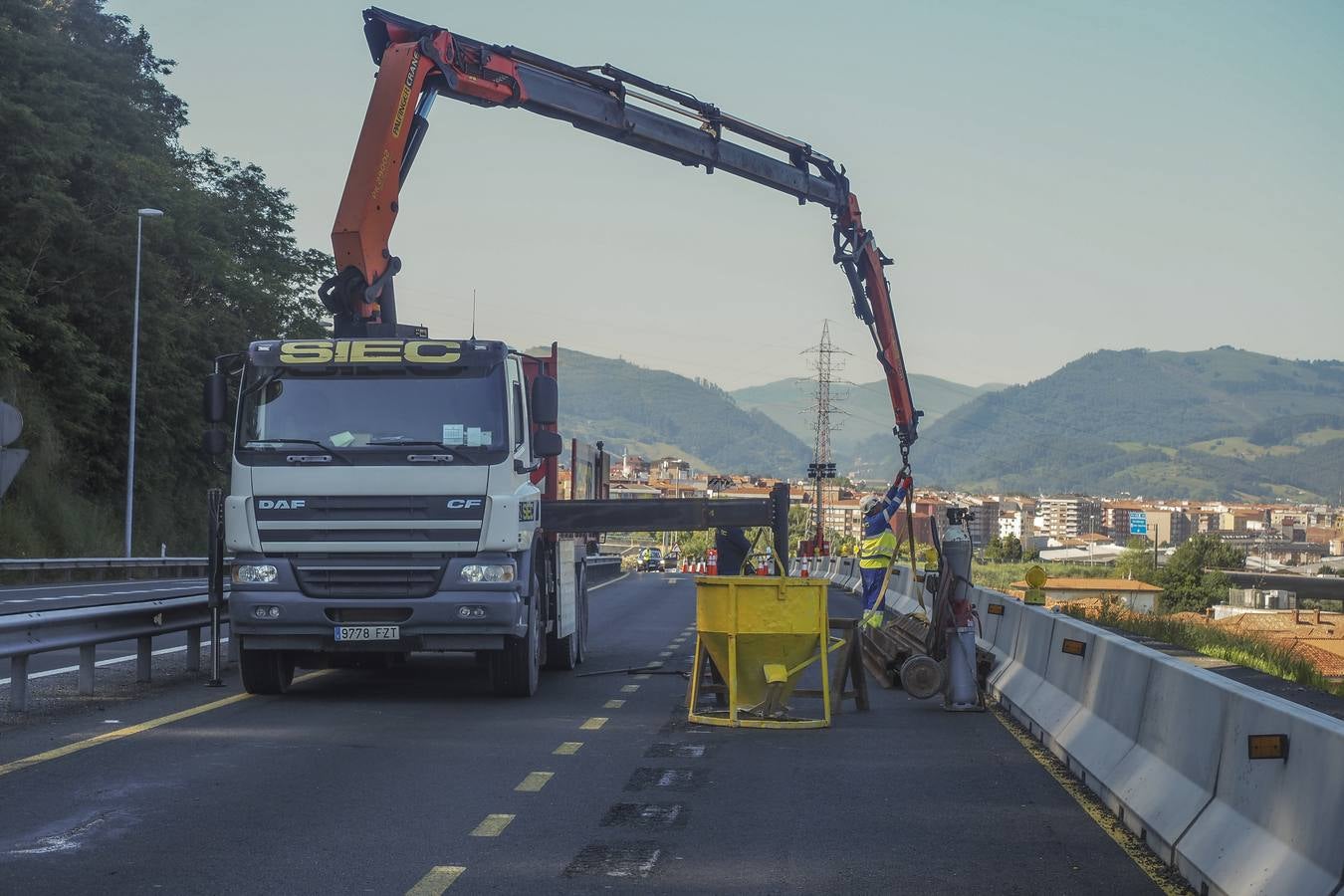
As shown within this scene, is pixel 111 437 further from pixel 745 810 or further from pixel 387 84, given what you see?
pixel 745 810

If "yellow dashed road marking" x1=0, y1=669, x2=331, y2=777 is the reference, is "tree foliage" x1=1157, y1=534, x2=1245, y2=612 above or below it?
below

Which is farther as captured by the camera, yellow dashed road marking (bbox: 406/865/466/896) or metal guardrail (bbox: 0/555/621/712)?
metal guardrail (bbox: 0/555/621/712)

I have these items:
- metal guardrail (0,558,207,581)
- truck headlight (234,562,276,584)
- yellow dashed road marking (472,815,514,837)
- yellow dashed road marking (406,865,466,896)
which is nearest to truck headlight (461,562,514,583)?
truck headlight (234,562,276,584)

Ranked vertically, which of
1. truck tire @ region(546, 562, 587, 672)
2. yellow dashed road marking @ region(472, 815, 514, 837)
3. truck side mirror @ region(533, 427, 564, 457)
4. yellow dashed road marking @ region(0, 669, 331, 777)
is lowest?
yellow dashed road marking @ region(472, 815, 514, 837)

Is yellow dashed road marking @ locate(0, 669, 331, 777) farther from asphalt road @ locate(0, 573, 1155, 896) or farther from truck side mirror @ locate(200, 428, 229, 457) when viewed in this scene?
truck side mirror @ locate(200, 428, 229, 457)

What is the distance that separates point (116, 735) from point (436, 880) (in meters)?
5.01

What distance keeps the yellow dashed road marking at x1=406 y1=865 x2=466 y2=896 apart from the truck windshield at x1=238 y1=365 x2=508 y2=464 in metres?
6.25

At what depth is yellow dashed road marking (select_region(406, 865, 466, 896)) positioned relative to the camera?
6570 mm

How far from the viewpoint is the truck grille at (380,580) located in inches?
508

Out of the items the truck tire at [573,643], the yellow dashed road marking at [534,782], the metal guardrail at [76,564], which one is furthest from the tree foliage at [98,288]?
the yellow dashed road marking at [534,782]

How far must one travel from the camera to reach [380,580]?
12906 mm

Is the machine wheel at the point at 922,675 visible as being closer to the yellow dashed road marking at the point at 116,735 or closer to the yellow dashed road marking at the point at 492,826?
the yellow dashed road marking at the point at 116,735

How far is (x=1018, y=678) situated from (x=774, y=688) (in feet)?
7.34

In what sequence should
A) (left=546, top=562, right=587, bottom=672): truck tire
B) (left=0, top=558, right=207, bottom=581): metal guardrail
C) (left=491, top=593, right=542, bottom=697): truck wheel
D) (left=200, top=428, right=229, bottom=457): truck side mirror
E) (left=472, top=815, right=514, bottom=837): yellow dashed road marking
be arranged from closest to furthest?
1. (left=472, top=815, right=514, bottom=837): yellow dashed road marking
2. (left=491, top=593, right=542, bottom=697): truck wheel
3. (left=200, top=428, right=229, bottom=457): truck side mirror
4. (left=546, top=562, right=587, bottom=672): truck tire
5. (left=0, top=558, right=207, bottom=581): metal guardrail
